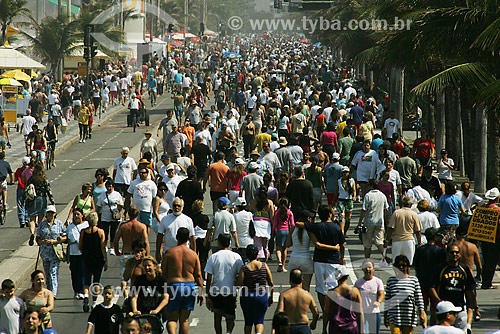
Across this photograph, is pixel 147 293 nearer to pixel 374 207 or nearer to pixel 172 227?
pixel 172 227

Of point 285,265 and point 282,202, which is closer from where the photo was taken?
point 282,202

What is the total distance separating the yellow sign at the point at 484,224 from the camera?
46.8 feet

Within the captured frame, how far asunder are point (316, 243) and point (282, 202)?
7.40 feet

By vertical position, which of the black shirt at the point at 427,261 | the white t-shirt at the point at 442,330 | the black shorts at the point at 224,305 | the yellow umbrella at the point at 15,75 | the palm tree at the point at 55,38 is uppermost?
the palm tree at the point at 55,38

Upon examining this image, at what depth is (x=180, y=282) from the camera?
11.6 metres

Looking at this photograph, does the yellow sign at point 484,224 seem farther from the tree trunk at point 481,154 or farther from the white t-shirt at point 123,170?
the tree trunk at point 481,154

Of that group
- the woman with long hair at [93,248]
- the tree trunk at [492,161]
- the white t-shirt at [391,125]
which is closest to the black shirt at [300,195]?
the woman with long hair at [93,248]

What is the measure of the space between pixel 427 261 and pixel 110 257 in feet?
23.9

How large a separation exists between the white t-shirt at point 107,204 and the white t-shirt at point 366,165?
5.31 m

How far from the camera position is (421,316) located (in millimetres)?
11039

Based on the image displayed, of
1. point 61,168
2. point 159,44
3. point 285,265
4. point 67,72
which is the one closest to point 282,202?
point 285,265

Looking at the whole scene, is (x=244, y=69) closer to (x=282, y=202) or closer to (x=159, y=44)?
(x=159, y=44)

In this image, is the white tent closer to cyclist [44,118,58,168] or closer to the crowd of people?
cyclist [44,118,58,168]

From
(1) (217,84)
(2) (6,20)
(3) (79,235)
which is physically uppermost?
(2) (6,20)
